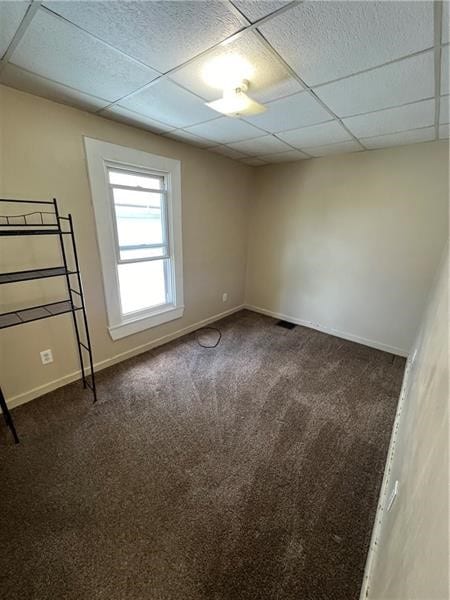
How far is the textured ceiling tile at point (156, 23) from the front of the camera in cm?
99

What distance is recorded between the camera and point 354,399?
227 cm

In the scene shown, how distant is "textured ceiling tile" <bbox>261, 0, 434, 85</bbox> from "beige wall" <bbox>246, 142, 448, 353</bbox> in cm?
182

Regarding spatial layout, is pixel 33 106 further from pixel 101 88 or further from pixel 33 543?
pixel 33 543

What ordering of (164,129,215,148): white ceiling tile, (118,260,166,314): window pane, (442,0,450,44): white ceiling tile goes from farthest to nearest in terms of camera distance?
(118,260,166,314): window pane, (164,129,215,148): white ceiling tile, (442,0,450,44): white ceiling tile

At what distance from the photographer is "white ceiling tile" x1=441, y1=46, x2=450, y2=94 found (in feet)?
3.87

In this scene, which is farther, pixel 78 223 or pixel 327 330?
pixel 327 330

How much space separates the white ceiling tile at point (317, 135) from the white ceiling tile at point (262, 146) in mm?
118

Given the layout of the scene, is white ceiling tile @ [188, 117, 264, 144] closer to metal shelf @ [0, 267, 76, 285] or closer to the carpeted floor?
metal shelf @ [0, 267, 76, 285]

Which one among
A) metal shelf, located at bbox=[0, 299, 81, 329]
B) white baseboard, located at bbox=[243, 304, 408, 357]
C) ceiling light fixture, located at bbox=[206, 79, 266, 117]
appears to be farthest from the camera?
white baseboard, located at bbox=[243, 304, 408, 357]

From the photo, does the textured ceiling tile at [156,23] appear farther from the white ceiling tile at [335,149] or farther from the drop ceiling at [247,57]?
the white ceiling tile at [335,149]

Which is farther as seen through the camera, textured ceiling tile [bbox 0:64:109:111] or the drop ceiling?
textured ceiling tile [bbox 0:64:109:111]

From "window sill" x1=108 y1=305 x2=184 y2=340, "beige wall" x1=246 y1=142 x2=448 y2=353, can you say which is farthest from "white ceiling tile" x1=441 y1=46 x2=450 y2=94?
"window sill" x1=108 y1=305 x2=184 y2=340

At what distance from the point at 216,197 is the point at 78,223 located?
1810mm

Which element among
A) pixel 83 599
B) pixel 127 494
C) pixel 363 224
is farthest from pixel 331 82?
pixel 83 599
